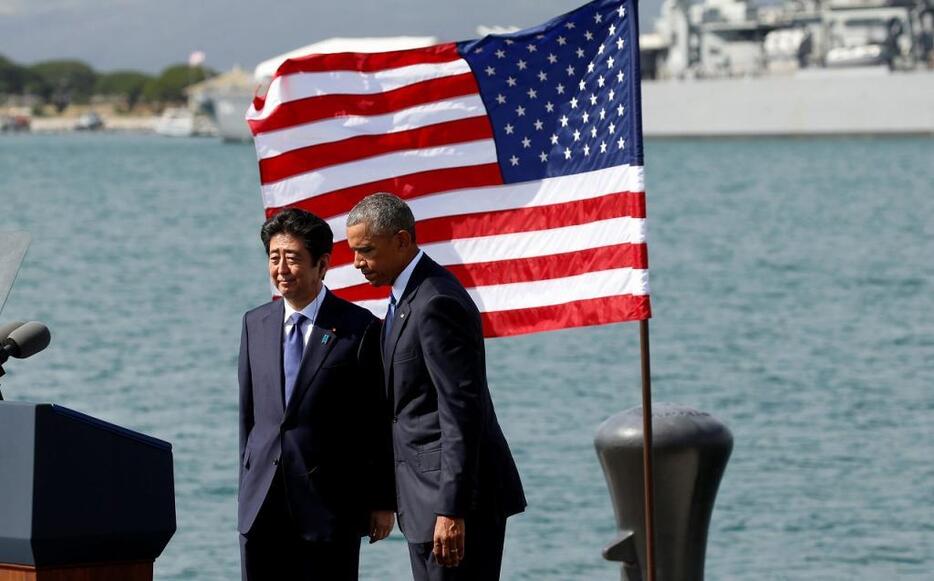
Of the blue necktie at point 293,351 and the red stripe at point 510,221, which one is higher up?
the red stripe at point 510,221

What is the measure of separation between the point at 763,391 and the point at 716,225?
29.0 meters

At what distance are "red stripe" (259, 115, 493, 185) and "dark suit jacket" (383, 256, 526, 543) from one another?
5.35ft

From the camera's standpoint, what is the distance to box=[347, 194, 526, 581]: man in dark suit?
4574 millimetres

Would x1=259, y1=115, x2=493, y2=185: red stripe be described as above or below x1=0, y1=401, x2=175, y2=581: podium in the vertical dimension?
above

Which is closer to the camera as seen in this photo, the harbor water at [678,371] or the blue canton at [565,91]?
the blue canton at [565,91]

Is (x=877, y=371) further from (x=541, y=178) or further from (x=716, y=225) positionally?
(x=716, y=225)

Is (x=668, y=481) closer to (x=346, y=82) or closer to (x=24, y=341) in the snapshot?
(x=346, y=82)

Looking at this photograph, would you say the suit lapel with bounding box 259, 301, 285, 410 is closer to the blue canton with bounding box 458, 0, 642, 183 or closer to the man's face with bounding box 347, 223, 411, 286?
the man's face with bounding box 347, 223, 411, 286

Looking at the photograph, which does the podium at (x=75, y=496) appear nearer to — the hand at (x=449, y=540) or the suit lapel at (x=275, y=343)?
the suit lapel at (x=275, y=343)

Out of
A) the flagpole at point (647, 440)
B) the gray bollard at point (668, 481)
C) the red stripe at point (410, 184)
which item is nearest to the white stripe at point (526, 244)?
the red stripe at point (410, 184)

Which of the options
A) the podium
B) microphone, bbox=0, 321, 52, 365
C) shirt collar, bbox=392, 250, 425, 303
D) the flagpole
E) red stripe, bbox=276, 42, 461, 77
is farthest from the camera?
red stripe, bbox=276, 42, 461, 77

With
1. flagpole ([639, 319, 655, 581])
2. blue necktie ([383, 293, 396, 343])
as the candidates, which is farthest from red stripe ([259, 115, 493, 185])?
blue necktie ([383, 293, 396, 343])

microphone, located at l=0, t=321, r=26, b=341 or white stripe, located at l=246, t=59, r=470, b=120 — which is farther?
white stripe, located at l=246, t=59, r=470, b=120

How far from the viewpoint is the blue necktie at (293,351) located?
4.86 m
